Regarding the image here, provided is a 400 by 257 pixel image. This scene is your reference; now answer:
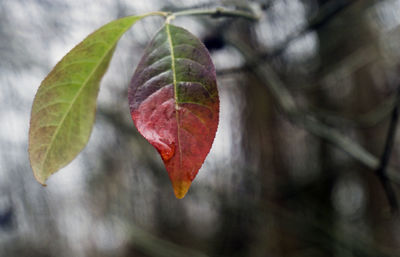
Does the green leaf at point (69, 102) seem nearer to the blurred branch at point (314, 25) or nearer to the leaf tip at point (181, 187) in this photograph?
the leaf tip at point (181, 187)

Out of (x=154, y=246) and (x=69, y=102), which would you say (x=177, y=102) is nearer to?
(x=69, y=102)

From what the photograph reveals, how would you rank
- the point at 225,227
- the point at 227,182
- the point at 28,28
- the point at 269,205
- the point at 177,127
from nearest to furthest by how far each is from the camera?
the point at 177,127 < the point at 28,28 < the point at 227,182 < the point at 269,205 < the point at 225,227

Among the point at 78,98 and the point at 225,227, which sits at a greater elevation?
the point at 78,98

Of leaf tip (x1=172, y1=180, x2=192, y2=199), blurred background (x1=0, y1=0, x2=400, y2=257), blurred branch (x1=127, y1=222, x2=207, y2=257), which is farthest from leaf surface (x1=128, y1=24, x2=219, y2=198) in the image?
blurred branch (x1=127, y1=222, x2=207, y2=257)

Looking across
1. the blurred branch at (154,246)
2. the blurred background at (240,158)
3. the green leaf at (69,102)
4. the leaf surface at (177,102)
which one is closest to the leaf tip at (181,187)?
the leaf surface at (177,102)

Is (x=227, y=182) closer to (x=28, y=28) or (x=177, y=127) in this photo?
(x=28, y=28)

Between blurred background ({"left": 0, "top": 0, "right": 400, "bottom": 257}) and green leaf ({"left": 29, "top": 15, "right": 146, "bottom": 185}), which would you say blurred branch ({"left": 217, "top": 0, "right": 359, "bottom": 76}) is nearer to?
blurred background ({"left": 0, "top": 0, "right": 400, "bottom": 257})

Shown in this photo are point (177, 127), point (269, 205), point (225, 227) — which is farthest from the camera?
point (225, 227)

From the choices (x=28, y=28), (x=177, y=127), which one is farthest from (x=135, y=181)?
(x=177, y=127)
